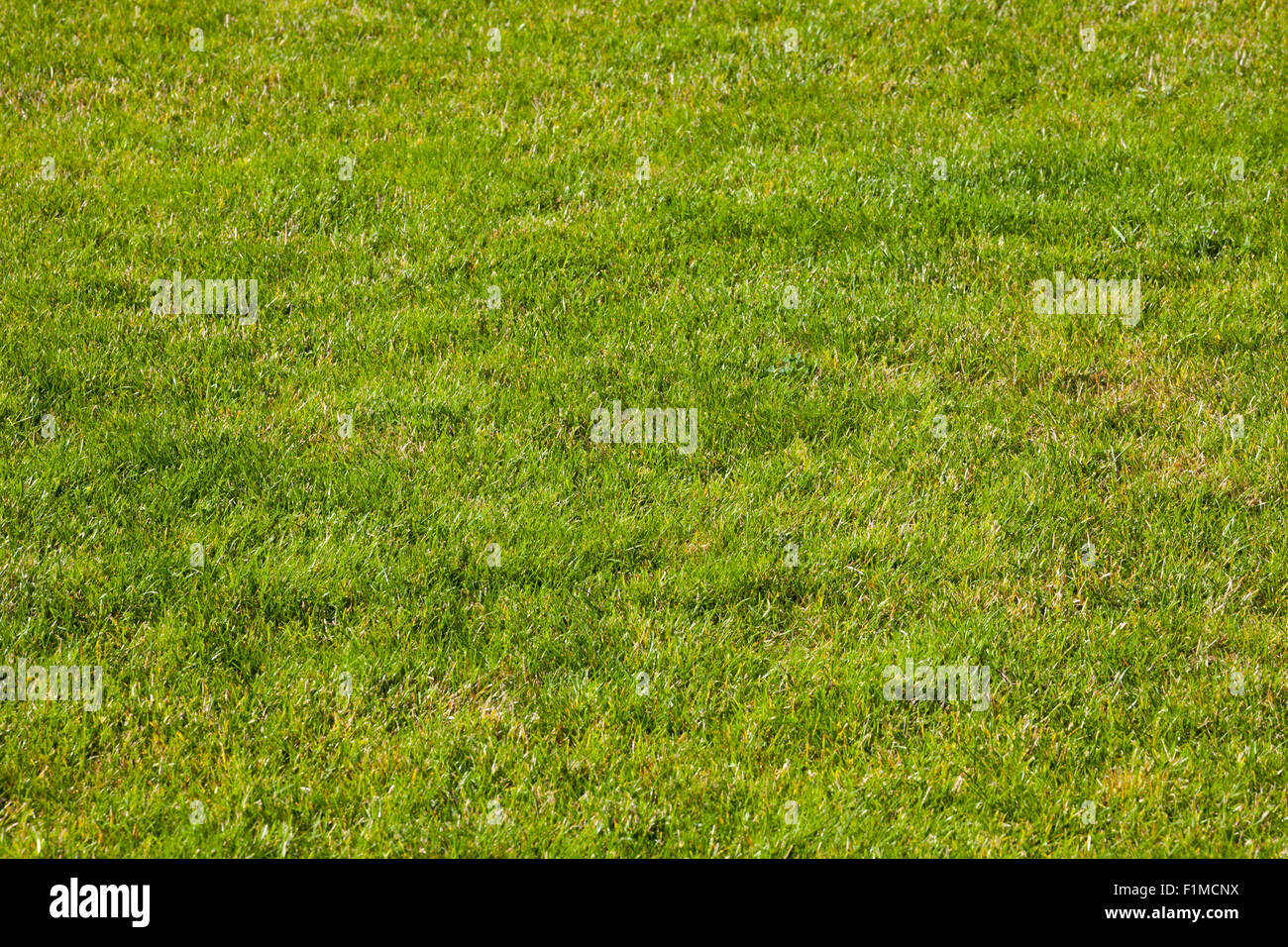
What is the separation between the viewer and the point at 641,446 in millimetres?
6828

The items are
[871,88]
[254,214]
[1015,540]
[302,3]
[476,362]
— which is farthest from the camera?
[302,3]

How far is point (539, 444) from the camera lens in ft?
22.3

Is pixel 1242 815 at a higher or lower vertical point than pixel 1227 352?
lower

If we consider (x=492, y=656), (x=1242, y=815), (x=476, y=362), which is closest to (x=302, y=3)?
(x=476, y=362)

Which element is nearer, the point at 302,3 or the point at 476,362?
the point at 476,362

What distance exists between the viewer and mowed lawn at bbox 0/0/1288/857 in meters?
4.77

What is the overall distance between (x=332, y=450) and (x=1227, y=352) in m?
5.91

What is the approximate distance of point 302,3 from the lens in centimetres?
1215

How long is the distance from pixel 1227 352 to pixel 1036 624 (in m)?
3.32

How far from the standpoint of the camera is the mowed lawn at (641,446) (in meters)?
4.77
